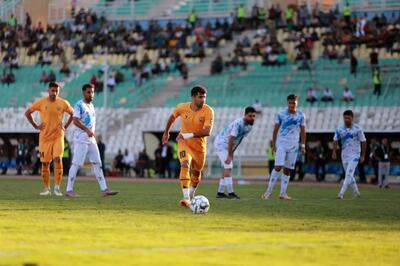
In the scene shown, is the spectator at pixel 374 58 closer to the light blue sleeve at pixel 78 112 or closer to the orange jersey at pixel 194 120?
the light blue sleeve at pixel 78 112

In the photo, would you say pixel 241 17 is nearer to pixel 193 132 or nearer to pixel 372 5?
pixel 372 5

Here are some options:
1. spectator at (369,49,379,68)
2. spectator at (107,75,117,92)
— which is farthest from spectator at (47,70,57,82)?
spectator at (369,49,379,68)

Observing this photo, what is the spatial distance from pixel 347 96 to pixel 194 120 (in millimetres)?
28298

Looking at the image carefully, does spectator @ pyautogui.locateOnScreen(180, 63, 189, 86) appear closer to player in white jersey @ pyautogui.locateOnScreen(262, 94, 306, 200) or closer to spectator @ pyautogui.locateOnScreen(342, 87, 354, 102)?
spectator @ pyautogui.locateOnScreen(342, 87, 354, 102)

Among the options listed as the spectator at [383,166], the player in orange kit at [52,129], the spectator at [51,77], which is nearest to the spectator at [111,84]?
the spectator at [51,77]

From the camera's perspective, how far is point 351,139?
965 inches

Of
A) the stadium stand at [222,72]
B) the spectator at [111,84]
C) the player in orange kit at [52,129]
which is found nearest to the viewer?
the player in orange kit at [52,129]

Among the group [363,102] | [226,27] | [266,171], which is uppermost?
[226,27]

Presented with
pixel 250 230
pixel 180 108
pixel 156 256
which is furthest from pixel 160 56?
pixel 156 256

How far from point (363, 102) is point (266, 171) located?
5.13m

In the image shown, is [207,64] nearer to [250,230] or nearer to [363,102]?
[363,102]

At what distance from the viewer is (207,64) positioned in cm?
5366

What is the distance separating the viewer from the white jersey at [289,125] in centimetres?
2272

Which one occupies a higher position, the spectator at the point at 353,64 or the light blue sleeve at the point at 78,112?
the spectator at the point at 353,64
